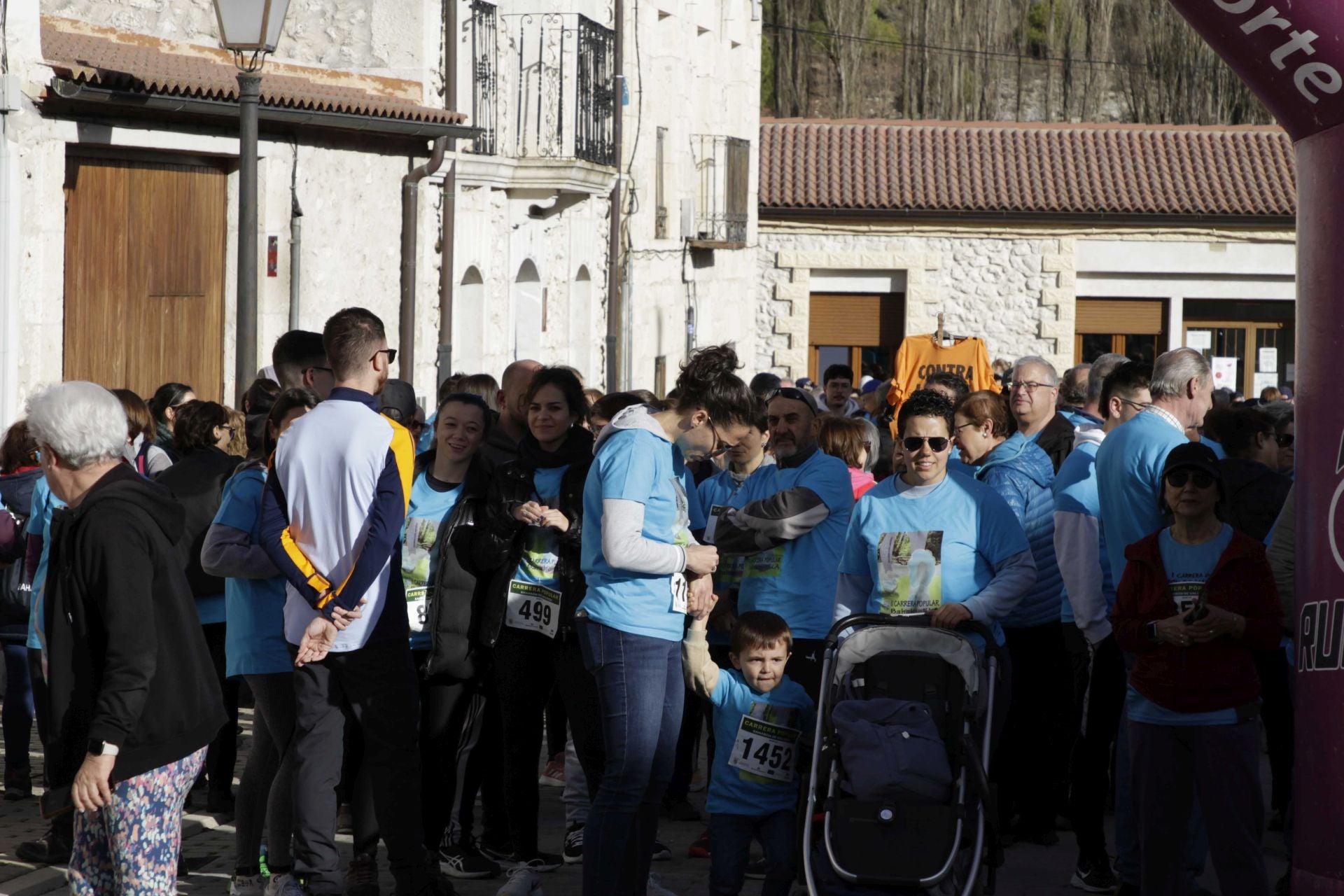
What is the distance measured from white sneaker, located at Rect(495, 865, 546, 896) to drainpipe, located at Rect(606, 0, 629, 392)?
1500 cm

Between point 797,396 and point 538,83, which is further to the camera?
point 538,83

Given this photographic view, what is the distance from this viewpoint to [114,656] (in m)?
4.13

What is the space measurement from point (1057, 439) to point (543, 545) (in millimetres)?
3477

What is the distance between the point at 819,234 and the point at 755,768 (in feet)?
96.9

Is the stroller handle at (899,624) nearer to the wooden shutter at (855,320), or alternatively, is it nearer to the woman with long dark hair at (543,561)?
the woman with long dark hair at (543,561)

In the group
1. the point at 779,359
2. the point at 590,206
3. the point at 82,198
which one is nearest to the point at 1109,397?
the point at 82,198

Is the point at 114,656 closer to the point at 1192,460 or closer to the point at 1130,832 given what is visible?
the point at 1192,460

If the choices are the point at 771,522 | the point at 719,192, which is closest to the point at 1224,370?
the point at 719,192

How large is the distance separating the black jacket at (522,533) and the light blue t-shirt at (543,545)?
14mm

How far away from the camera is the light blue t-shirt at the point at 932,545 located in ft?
19.2

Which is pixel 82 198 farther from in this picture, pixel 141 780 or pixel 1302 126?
pixel 1302 126

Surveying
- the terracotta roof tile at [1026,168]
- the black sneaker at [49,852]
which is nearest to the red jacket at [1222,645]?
A: the black sneaker at [49,852]

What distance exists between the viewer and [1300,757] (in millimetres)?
4867

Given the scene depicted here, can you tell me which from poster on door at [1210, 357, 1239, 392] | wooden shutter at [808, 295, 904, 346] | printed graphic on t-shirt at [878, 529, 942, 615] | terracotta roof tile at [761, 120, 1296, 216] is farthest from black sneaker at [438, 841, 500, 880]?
terracotta roof tile at [761, 120, 1296, 216]
